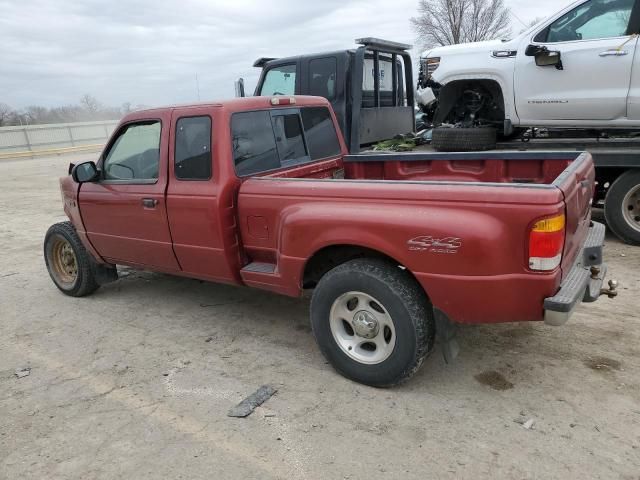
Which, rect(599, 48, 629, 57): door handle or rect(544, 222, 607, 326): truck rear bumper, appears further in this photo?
rect(599, 48, 629, 57): door handle

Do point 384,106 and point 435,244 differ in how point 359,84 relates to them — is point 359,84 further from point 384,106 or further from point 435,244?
point 435,244

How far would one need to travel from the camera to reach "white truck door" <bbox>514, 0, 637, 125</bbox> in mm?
5539

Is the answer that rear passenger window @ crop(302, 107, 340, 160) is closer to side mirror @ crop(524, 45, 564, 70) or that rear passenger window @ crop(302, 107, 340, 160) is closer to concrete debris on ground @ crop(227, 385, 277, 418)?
concrete debris on ground @ crop(227, 385, 277, 418)

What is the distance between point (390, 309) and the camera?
2.95 meters

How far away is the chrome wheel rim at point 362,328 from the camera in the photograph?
311cm

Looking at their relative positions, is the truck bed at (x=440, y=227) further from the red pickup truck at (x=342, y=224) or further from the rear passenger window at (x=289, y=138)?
the rear passenger window at (x=289, y=138)

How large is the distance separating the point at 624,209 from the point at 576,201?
10.5 feet

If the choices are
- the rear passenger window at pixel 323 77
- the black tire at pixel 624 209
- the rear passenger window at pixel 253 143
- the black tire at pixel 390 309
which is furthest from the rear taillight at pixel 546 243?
the rear passenger window at pixel 323 77

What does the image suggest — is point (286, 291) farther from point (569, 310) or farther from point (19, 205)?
point (19, 205)

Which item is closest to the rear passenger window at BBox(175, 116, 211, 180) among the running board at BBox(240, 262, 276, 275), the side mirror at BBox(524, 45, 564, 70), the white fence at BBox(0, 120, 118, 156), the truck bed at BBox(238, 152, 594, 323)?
the truck bed at BBox(238, 152, 594, 323)

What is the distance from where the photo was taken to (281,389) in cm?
329

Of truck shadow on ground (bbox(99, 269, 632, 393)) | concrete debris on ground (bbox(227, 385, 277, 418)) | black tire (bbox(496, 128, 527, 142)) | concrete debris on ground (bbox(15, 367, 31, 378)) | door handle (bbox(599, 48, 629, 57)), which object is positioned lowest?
truck shadow on ground (bbox(99, 269, 632, 393))

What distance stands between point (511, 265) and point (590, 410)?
0.99 metres

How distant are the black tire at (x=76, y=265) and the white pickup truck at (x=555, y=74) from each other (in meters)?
4.13
